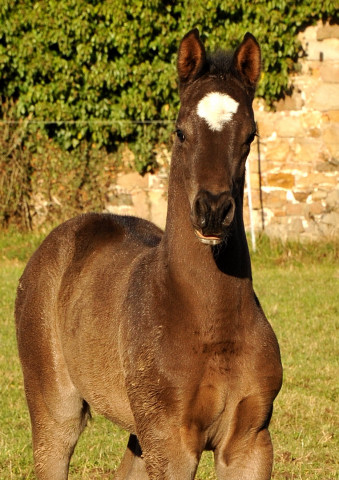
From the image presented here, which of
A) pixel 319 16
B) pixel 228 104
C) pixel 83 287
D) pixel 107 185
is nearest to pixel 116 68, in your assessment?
pixel 107 185

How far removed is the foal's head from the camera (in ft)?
12.3

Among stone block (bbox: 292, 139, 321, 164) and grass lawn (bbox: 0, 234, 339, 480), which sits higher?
stone block (bbox: 292, 139, 321, 164)

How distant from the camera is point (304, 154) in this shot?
48.7 ft

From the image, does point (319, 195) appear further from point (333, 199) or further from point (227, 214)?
point (227, 214)

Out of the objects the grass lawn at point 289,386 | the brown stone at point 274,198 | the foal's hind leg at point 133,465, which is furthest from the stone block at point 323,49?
the foal's hind leg at point 133,465

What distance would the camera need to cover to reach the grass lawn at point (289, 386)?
6.27m

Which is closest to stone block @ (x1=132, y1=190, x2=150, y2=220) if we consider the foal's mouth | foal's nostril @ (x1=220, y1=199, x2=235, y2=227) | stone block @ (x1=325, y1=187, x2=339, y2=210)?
stone block @ (x1=325, y1=187, x2=339, y2=210)

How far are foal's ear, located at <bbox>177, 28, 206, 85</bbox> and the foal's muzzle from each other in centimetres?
77

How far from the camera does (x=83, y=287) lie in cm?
527

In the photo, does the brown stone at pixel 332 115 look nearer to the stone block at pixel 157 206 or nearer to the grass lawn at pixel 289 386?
the grass lawn at pixel 289 386

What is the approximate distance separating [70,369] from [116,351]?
2.15 ft

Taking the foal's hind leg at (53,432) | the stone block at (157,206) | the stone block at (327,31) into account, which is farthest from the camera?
the stone block at (157,206)

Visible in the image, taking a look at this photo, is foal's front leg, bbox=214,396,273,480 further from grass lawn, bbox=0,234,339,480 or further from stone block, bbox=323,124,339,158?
stone block, bbox=323,124,339,158

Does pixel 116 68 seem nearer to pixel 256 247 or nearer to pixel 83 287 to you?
pixel 256 247
